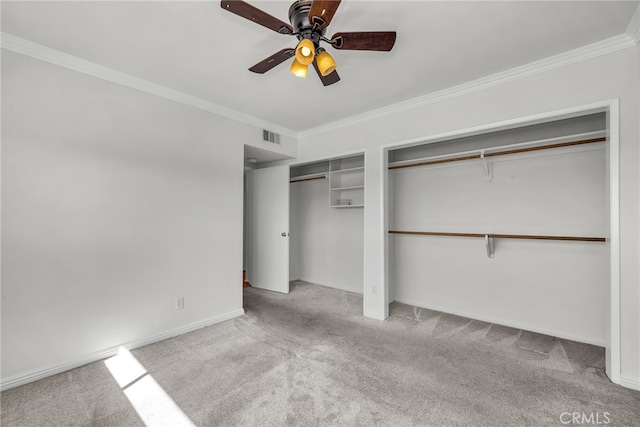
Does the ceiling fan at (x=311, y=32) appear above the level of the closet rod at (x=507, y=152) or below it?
above

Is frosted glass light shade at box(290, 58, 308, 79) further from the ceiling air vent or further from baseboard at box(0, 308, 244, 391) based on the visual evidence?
baseboard at box(0, 308, 244, 391)

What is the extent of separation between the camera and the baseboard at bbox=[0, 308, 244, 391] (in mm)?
2092

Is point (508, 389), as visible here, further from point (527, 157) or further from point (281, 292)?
point (281, 292)

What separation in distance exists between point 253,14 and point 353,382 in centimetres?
252

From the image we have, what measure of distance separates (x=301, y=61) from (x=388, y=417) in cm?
225

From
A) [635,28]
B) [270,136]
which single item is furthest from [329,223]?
[635,28]

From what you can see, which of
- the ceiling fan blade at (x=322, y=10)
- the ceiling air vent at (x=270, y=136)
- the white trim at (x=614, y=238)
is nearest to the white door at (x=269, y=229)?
the ceiling air vent at (x=270, y=136)

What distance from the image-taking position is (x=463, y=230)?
11.8 feet

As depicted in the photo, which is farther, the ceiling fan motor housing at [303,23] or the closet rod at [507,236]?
the closet rod at [507,236]

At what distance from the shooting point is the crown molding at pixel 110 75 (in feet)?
7.05

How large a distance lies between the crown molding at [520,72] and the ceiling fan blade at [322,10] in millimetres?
1933

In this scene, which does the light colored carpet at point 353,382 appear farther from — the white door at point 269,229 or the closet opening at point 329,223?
the closet opening at point 329,223

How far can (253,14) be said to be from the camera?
150cm

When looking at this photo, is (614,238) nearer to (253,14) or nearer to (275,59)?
(275,59)
